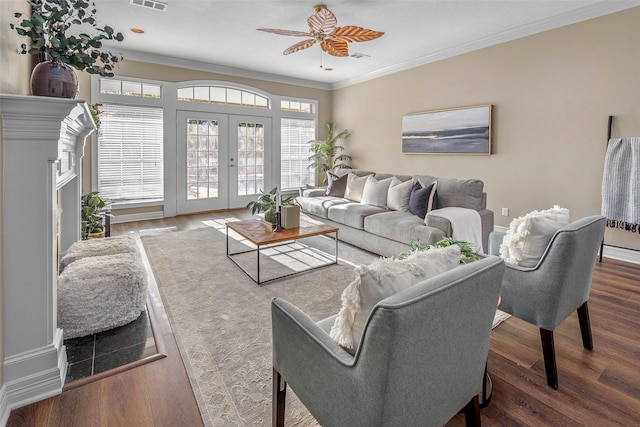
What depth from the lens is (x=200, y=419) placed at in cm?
152

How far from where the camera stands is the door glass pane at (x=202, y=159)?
6.32 meters

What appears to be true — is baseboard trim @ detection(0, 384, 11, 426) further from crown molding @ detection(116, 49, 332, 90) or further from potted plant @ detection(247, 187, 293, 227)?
crown molding @ detection(116, 49, 332, 90)

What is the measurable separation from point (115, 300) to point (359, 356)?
1963 mm

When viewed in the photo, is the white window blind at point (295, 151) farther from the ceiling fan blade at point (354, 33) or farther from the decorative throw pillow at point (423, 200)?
the decorative throw pillow at point (423, 200)

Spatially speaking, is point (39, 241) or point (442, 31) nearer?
point (39, 241)

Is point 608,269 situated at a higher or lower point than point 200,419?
higher

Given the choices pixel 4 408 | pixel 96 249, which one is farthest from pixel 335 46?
pixel 4 408

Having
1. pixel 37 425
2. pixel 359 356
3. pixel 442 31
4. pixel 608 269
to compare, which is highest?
pixel 442 31

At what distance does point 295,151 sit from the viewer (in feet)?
25.4

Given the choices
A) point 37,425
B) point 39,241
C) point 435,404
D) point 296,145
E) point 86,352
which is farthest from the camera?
point 296,145

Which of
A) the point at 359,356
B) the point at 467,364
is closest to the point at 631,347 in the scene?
the point at 467,364

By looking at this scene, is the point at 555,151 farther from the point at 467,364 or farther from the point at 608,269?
the point at 467,364

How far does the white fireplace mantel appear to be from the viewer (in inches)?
60.0

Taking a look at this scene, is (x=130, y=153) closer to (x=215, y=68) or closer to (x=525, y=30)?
(x=215, y=68)
